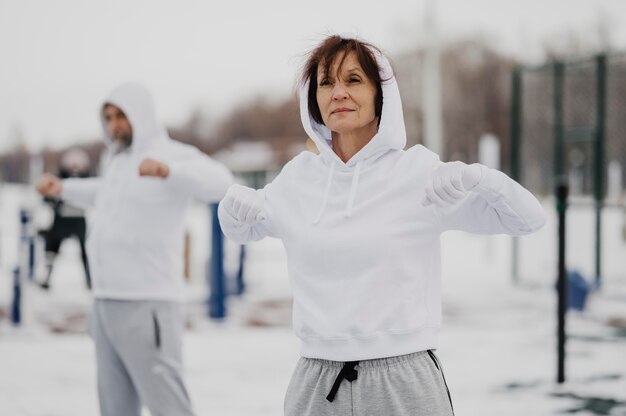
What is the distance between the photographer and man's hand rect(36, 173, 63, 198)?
158 inches

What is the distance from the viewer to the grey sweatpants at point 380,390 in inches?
79.8

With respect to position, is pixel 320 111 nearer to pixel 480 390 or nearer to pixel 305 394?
pixel 305 394

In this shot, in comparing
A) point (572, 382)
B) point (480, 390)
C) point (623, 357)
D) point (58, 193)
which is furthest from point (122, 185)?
point (623, 357)

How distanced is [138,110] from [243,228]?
5.11ft

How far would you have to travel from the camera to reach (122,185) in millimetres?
3545

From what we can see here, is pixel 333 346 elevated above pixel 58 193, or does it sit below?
below

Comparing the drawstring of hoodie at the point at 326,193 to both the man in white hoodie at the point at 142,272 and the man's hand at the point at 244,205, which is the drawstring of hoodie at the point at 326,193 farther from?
the man in white hoodie at the point at 142,272

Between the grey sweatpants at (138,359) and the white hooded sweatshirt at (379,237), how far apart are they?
132 cm

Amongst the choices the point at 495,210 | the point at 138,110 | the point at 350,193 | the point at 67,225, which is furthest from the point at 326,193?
the point at 67,225

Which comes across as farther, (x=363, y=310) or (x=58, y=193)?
(x=58, y=193)

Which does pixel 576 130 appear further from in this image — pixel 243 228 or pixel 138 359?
pixel 243 228

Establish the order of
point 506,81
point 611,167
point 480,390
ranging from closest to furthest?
point 480,390
point 611,167
point 506,81

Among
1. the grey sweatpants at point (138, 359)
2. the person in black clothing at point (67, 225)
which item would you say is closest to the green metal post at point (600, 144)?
the person in black clothing at point (67, 225)

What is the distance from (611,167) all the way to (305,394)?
9.88 m
